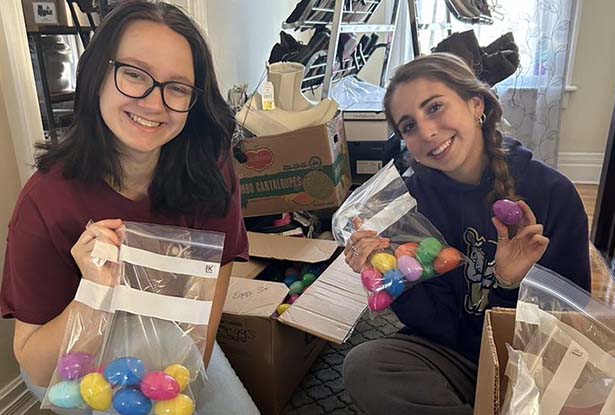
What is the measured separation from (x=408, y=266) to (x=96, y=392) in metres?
0.60

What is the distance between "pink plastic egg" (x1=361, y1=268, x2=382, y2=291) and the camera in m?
1.09

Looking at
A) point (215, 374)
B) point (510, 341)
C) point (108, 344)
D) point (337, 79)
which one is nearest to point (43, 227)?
point (108, 344)

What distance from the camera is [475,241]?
119 cm

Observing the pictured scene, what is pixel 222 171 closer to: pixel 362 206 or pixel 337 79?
pixel 362 206

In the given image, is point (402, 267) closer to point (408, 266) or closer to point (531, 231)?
point (408, 266)

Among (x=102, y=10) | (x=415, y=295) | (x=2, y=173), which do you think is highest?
(x=102, y=10)

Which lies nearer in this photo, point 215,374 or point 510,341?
point 510,341

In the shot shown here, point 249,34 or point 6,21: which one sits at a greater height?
point 6,21

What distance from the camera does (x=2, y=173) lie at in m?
1.25

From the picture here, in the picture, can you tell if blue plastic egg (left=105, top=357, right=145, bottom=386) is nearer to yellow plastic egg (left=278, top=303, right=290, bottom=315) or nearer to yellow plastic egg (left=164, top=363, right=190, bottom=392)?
yellow plastic egg (left=164, top=363, right=190, bottom=392)

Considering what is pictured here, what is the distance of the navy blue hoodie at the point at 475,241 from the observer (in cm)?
113

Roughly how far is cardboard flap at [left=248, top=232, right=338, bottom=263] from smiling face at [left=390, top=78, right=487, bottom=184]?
0.53m

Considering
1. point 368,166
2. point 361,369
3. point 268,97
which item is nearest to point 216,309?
point 361,369

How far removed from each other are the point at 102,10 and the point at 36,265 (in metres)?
0.92
